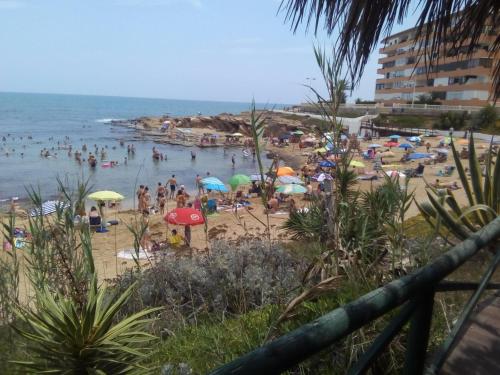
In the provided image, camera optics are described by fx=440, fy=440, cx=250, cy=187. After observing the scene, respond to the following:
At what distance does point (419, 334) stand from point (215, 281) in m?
4.30

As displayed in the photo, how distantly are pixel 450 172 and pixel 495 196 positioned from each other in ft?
72.0

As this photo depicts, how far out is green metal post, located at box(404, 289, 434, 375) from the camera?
1126 mm

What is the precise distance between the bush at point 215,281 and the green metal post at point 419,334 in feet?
10.5

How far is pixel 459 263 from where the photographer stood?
1264 mm

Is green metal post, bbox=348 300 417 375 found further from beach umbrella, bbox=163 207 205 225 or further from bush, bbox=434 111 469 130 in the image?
bush, bbox=434 111 469 130

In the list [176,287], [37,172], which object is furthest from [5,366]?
[37,172]

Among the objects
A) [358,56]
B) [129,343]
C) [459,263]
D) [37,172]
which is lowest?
[37,172]

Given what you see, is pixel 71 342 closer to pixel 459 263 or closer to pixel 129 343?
pixel 129 343

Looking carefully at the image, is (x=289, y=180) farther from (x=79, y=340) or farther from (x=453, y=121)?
(x=453, y=121)

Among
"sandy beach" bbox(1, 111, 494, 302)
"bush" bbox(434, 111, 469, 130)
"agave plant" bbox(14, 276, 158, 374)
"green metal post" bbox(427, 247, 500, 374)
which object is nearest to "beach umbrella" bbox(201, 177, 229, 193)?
"sandy beach" bbox(1, 111, 494, 302)

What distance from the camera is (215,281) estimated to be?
5316mm

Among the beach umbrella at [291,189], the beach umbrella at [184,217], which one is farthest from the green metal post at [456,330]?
the beach umbrella at [291,189]

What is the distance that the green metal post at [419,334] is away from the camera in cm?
113

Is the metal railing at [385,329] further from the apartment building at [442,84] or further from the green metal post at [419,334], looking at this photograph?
the apartment building at [442,84]
